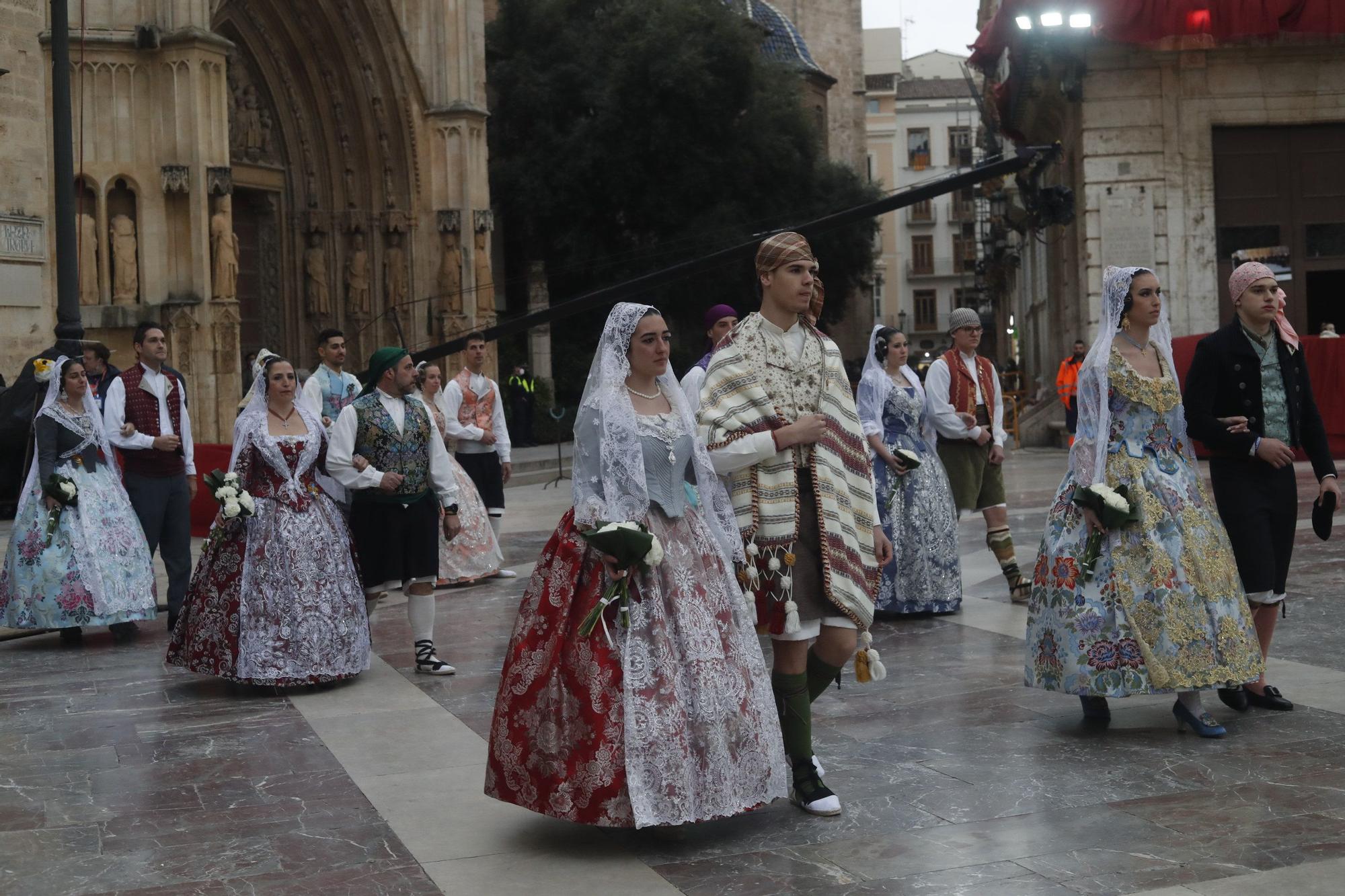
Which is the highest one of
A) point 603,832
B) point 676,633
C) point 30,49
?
point 30,49

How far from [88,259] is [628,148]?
16789 millimetres

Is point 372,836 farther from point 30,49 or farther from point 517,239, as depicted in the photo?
point 517,239

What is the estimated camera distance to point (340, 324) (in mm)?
28188

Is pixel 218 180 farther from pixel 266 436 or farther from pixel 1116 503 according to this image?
pixel 1116 503

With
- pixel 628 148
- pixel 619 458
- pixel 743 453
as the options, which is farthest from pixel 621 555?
pixel 628 148

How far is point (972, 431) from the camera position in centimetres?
1061

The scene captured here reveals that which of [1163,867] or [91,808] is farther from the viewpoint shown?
[91,808]

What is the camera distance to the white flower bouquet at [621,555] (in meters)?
5.13

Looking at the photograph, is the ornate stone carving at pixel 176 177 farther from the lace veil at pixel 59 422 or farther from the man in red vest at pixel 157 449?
the lace veil at pixel 59 422

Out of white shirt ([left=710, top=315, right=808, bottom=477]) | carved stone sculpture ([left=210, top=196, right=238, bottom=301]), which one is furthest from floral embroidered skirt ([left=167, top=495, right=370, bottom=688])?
carved stone sculpture ([left=210, top=196, right=238, bottom=301])

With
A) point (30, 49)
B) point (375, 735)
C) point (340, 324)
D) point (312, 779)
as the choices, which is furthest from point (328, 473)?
point (340, 324)

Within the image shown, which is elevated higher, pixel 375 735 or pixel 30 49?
pixel 30 49

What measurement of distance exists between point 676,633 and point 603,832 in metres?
0.75

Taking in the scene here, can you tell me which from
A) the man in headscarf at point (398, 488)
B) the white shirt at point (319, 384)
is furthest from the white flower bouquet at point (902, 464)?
the white shirt at point (319, 384)
